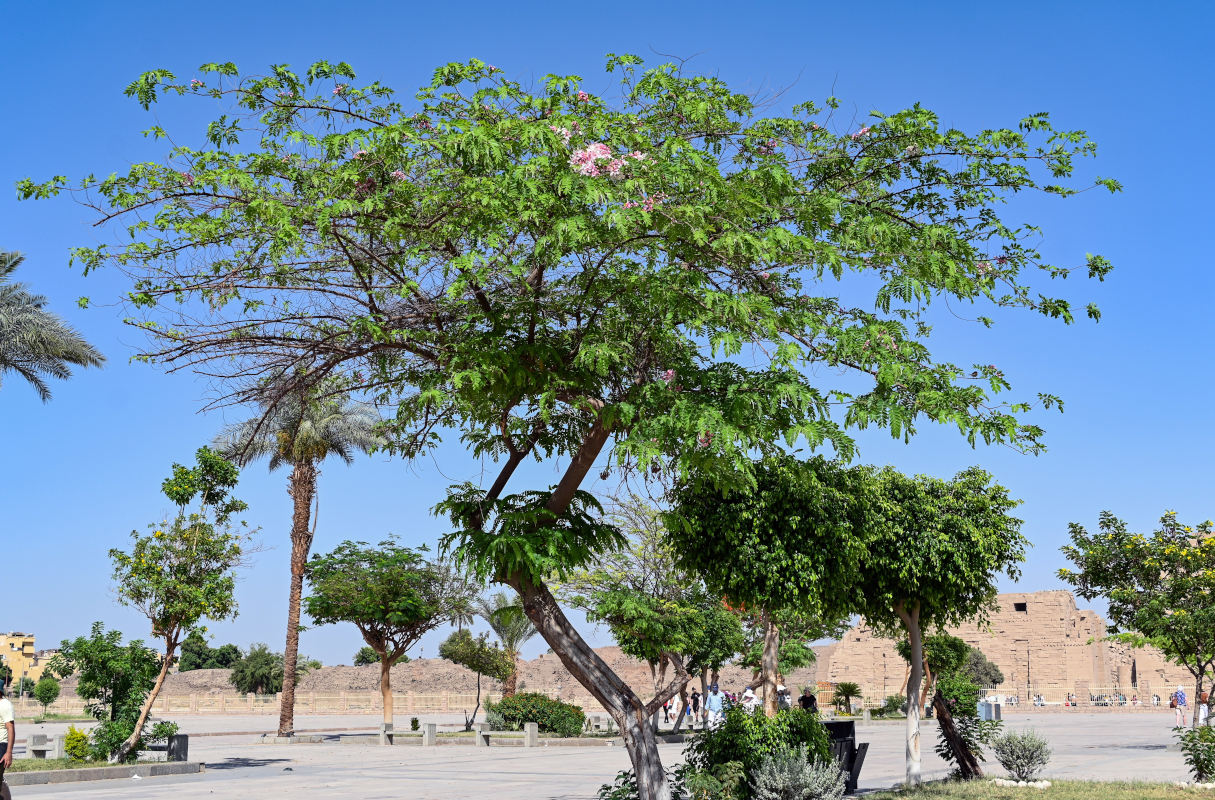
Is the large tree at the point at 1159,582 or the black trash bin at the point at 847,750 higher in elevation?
the large tree at the point at 1159,582

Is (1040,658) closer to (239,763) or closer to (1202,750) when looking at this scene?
(239,763)

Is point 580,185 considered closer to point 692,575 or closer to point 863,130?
point 863,130

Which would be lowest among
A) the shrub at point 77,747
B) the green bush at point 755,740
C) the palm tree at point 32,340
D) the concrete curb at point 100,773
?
the concrete curb at point 100,773

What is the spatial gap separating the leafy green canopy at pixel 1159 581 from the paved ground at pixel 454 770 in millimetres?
2290

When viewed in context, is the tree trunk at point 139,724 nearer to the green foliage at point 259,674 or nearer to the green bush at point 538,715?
the green bush at point 538,715

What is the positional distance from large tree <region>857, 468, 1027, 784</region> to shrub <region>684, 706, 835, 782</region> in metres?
1.97

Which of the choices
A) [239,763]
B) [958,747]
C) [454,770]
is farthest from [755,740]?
[239,763]

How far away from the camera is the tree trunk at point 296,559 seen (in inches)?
1281

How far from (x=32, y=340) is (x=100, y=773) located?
37.0 feet

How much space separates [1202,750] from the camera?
1332cm

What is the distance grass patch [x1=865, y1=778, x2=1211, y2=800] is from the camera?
12.4 meters

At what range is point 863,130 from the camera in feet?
30.4

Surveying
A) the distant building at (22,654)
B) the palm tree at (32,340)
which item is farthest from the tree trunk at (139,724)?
the distant building at (22,654)

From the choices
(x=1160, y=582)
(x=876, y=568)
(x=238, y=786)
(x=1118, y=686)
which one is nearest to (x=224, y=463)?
(x=238, y=786)
